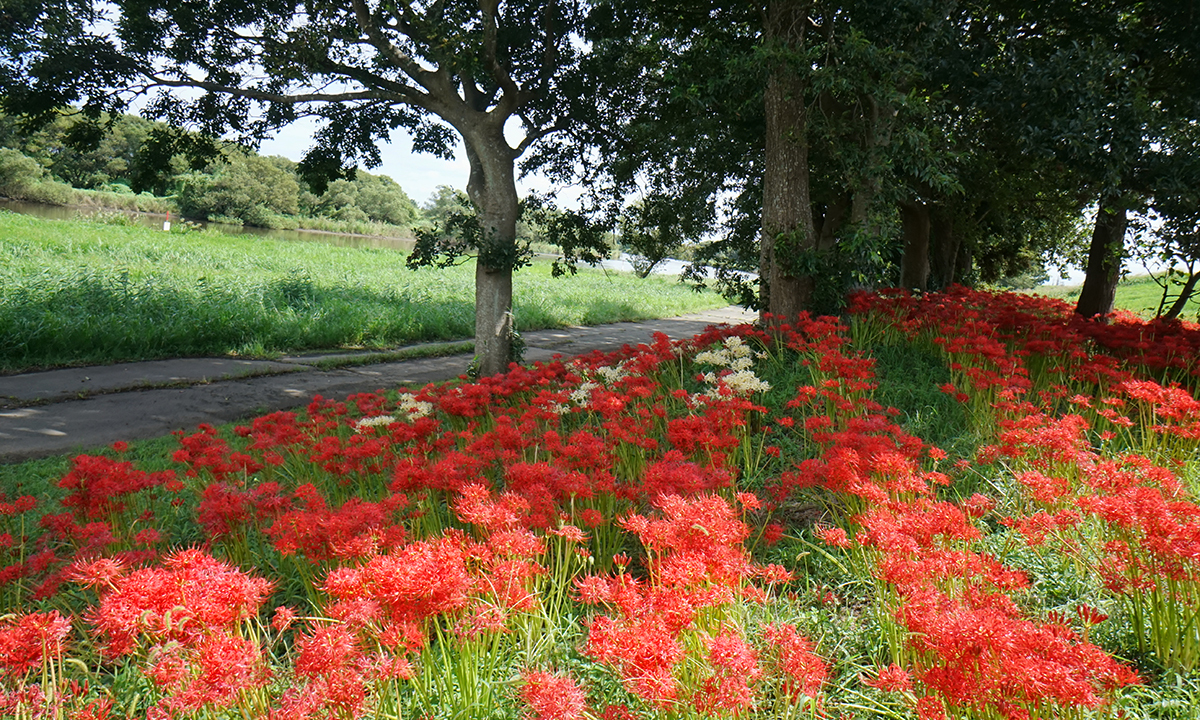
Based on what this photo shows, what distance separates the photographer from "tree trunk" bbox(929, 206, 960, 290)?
42.5 feet

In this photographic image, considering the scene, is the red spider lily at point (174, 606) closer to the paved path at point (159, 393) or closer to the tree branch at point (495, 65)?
Answer: the paved path at point (159, 393)

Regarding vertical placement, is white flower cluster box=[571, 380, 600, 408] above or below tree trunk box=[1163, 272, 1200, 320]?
below

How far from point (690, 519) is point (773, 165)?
573cm

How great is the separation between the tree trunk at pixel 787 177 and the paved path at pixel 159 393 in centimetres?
492

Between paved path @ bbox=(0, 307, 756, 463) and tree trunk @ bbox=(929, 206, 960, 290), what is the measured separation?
9.54 meters

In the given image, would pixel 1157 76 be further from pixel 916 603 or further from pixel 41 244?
pixel 41 244

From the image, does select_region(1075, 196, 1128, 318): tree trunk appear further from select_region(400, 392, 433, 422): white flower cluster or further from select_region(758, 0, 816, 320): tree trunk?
select_region(400, 392, 433, 422): white flower cluster

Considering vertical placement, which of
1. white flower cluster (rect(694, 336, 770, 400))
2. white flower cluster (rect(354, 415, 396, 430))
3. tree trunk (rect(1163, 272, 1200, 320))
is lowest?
white flower cluster (rect(354, 415, 396, 430))

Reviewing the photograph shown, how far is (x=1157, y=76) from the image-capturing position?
310 inches

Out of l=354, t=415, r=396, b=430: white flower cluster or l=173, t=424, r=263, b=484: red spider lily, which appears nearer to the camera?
l=173, t=424, r=263, b=484: red spider lily

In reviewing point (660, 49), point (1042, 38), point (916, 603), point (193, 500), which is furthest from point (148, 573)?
point (1042, 38)

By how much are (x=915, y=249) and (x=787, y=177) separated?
5712 mm

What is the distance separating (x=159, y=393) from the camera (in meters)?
7.39

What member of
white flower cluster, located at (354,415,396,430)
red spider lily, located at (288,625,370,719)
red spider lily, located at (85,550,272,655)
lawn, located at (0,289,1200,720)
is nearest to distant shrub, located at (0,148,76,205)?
lawn, located at (0,289,1200,720)
